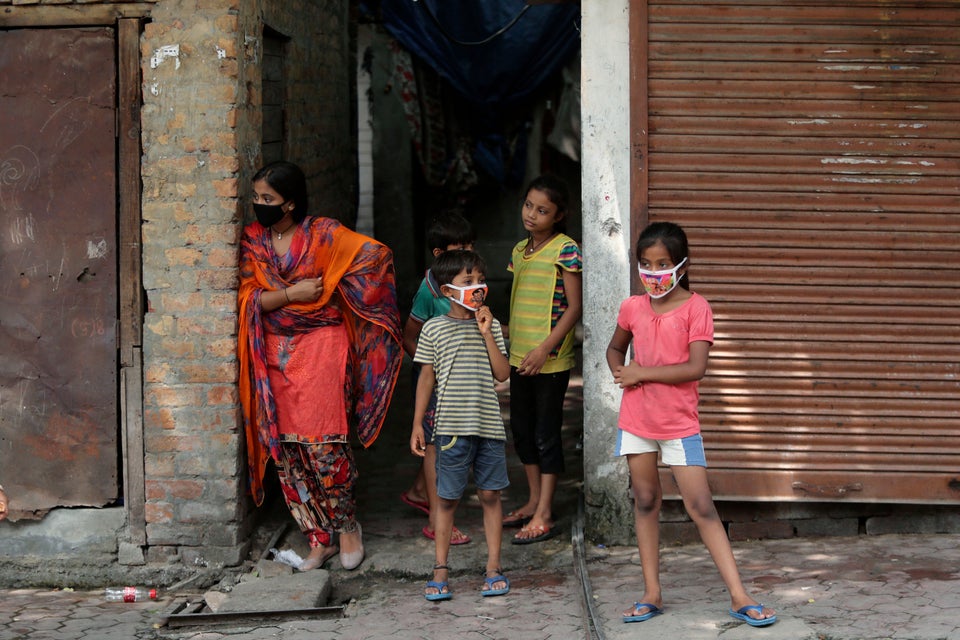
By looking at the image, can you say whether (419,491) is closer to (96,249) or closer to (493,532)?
(493,532)

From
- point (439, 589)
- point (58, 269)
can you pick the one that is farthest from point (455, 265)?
point (58, 269)

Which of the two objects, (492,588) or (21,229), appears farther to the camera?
(21,229)

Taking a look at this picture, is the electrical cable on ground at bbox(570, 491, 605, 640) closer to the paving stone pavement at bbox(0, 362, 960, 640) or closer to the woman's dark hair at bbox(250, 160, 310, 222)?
the paving stone pavement at bbox(0, 362, 960, 640)

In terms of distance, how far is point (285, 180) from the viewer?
5.51 m

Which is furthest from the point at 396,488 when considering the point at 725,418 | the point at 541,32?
the point at 541,32

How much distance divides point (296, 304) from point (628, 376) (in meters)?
1.78

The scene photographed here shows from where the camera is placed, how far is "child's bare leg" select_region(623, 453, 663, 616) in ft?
15.2

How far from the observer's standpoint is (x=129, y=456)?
5738 mm

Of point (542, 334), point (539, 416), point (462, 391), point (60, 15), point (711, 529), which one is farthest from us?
point (539, 416)

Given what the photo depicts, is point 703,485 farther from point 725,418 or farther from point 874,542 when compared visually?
point 874,542

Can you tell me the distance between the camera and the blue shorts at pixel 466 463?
16.6 feet

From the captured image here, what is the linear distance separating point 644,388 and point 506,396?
4.87m

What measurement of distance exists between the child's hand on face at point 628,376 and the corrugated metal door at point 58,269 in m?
2.54

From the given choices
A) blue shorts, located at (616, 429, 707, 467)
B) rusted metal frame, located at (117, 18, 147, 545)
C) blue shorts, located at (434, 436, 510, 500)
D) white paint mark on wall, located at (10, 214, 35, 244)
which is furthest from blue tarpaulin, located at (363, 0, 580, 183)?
blue shorts, located at (616, 429, 707, 467)
